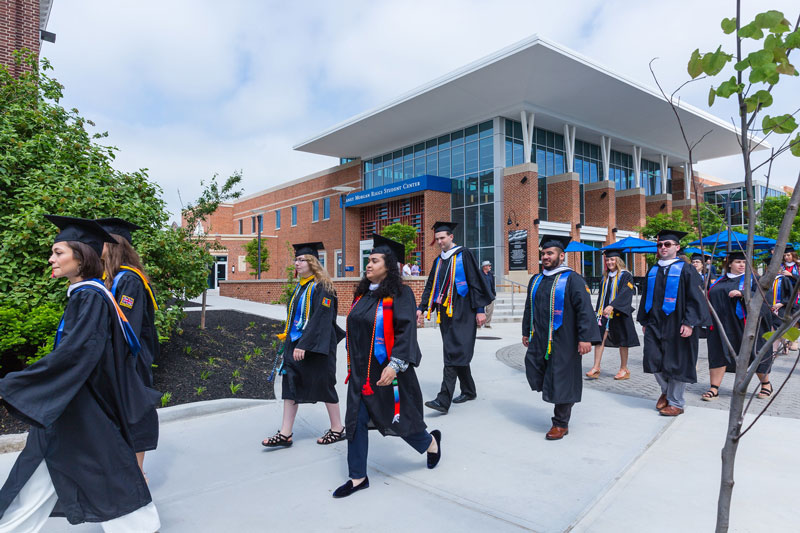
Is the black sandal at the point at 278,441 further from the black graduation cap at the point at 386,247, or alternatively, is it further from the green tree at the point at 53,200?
the green tree at the point at 53,200

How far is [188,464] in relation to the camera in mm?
4098

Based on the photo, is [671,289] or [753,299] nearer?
[753,299]

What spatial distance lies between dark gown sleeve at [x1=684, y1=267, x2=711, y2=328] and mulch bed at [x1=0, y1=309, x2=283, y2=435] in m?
4.90

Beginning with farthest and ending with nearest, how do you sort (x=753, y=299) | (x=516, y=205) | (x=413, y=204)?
(x=413, y=204), (x=516, y=205), (x=753, y=299)

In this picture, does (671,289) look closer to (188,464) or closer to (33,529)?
(188,464)

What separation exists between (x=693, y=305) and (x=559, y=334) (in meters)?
1.68

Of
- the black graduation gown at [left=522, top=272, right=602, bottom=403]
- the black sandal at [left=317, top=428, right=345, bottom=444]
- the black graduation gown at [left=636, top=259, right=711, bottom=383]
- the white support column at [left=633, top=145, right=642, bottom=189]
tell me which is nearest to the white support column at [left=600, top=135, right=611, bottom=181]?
the white support column at [left=633, top=145, right=642, bottom=189]

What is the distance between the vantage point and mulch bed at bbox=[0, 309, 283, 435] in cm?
610

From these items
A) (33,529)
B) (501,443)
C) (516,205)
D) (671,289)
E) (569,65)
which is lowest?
(501,443)

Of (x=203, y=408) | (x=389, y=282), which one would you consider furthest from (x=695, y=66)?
(x=203, y=408)

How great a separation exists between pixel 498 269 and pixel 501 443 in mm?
22726

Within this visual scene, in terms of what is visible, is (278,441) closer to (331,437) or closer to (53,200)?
(331,437)

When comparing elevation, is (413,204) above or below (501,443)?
above

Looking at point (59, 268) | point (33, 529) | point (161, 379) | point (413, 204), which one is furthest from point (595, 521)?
point (413, 204)
